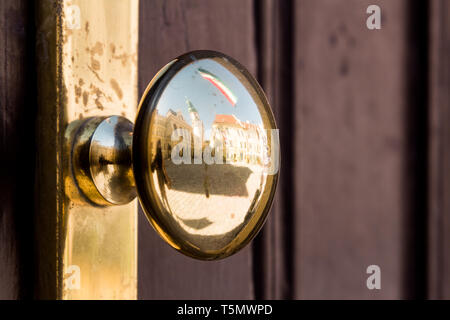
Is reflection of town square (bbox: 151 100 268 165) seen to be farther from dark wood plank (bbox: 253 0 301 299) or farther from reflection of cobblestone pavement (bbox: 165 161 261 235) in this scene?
dark wood plank (bbox: 253 0 301 299)

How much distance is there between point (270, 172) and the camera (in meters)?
0.24

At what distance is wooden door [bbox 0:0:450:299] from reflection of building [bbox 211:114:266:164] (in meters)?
0.11

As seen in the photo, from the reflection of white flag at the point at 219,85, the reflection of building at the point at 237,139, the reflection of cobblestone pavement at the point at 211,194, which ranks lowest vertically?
the reflection of cobblestone pavement at the point at 211,194

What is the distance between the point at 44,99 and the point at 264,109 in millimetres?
121

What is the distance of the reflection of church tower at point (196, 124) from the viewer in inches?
8.3

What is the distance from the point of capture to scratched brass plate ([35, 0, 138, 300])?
23 cm

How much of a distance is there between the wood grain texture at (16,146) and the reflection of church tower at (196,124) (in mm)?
91

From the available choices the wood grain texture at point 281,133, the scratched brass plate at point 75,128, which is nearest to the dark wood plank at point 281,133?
the wood grain texture at point 281,133

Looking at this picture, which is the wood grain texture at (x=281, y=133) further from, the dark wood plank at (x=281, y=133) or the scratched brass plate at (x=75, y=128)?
the scratched brass plate at (x=75, y=128)

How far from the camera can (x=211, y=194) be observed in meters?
0.22
